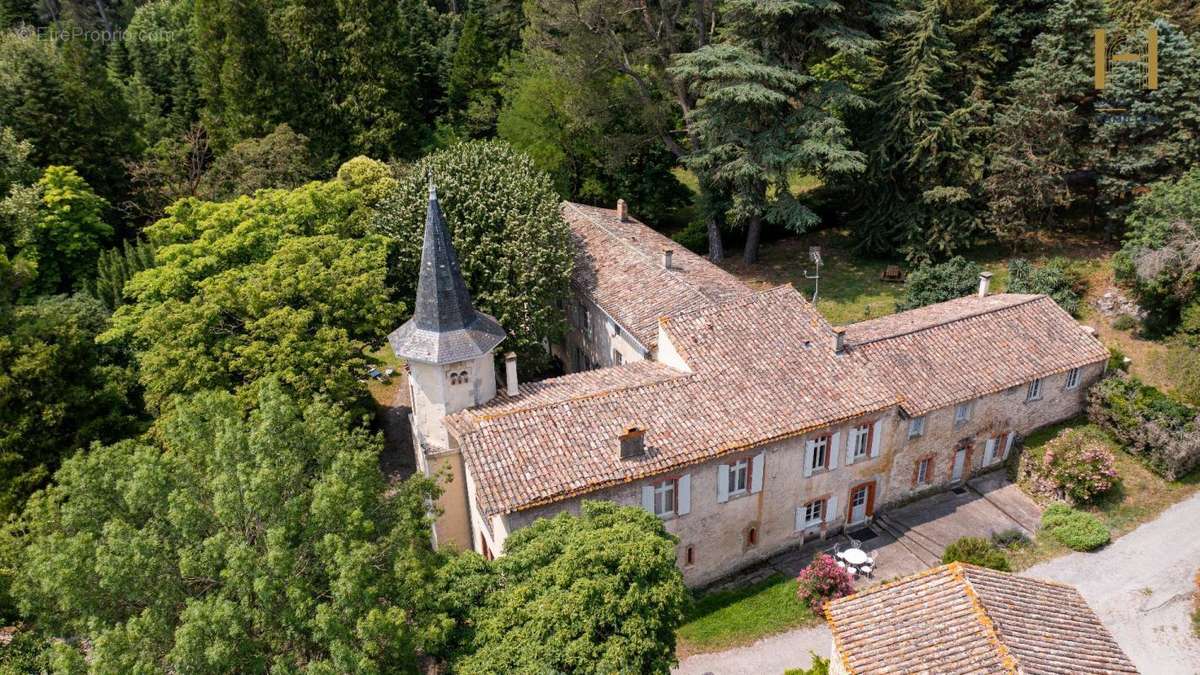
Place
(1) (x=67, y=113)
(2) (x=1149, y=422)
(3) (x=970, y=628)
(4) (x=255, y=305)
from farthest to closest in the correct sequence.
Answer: (1) (x=67, y=113) → (2) (x=1149, y=422) → (4) (x=255, y=305) → (3) (x=970, y=628)

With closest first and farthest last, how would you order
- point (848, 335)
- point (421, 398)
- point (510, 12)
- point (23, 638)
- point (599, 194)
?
point (23, 638)
point (421, 398)
point (848, 335)
point (599, 194)
point (510, 12)

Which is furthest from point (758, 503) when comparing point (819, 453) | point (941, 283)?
point (941, 283)

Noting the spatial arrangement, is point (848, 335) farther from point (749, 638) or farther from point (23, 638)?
point (23, 638)

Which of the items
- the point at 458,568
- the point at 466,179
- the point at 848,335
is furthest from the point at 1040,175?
the point at 458,568

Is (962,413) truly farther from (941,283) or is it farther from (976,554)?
(941,283)

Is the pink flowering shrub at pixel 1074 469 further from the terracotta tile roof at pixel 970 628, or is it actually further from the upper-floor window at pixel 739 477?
the upper-floor window at pixel 739 477

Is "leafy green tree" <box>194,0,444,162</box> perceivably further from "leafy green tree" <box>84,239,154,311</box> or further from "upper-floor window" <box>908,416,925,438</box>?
"upper-floor window" <box>908,416,925,438</box>

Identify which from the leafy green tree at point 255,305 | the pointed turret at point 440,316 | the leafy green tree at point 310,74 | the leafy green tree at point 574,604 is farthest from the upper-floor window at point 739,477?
the leafy green tree at point 310,74
